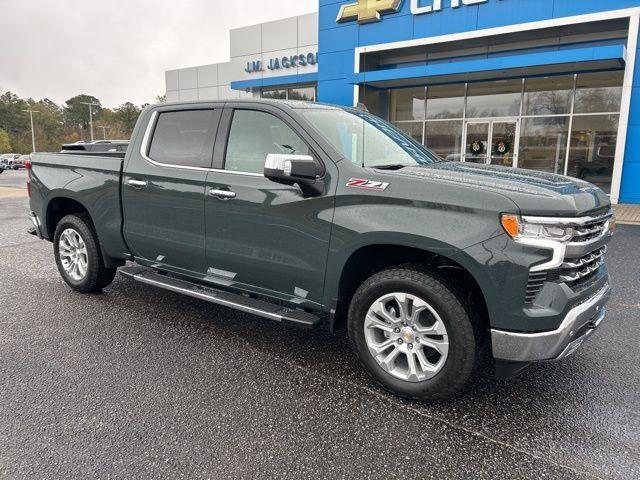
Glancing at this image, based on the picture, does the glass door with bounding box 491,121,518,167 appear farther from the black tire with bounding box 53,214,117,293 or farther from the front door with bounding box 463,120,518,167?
the black tire with bounding box 53,214,117,293

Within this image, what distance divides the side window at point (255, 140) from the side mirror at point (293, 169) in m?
0.38

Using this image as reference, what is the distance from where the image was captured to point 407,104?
18156 mm

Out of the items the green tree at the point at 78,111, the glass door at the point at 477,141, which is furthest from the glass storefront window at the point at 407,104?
the green tree at the point at 78,111

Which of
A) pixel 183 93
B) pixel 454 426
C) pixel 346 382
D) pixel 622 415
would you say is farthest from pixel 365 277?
pixel 183 93

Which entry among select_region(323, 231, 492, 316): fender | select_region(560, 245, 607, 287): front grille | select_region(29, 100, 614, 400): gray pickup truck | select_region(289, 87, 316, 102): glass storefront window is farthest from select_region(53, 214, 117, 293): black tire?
select_region(289, 87, 316, 102): glass storefront window

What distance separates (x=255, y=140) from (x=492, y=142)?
1449 centimetres

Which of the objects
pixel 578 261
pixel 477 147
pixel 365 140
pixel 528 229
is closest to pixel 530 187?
pixel 528 229

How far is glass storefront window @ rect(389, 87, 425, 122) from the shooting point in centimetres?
1784

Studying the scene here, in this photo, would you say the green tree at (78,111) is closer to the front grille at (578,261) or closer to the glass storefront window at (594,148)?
the glass storefront window at (594,148)

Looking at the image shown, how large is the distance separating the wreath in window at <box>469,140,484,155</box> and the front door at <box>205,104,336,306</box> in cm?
1446

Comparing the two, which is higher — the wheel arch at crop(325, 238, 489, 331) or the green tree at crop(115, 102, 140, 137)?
the green tree at crop(115, 102, 140, 137)

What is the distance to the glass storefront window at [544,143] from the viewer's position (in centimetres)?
1508

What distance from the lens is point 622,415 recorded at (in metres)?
2.91

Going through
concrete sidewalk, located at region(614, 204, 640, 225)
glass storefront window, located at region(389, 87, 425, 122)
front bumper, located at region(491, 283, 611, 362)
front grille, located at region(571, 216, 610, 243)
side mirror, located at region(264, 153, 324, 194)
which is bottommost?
concrete sidewalk, located at region(614, 204, 640, 225)
